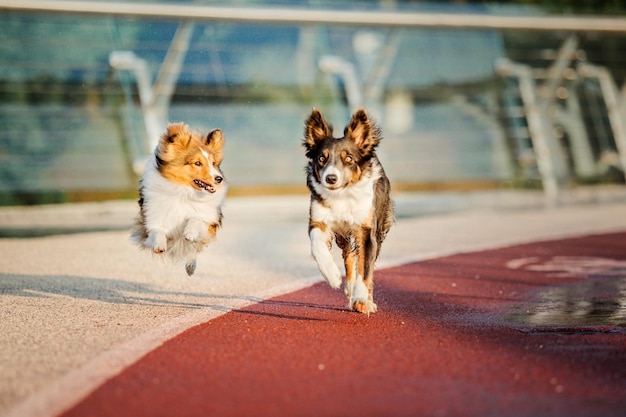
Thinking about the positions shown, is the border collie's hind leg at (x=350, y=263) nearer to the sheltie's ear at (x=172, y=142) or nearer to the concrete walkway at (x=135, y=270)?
the concrete walkway at (x=135, y=270)

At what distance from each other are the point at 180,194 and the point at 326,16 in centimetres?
1727

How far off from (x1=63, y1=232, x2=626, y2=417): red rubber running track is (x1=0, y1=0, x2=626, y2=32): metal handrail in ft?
51.1

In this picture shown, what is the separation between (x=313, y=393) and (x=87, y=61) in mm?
20219

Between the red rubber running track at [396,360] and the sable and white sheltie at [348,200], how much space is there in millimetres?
375

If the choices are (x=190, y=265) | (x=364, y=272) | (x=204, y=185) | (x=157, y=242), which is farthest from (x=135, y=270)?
(x=364, y=272)

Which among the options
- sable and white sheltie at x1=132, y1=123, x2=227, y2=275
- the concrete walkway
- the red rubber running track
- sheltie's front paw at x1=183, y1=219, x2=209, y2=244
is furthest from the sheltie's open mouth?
the red rubber running track

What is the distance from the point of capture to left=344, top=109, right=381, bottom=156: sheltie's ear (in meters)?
8.55

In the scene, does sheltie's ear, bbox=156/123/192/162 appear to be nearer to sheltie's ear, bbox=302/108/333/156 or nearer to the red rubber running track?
sheltie's ear, bbox=302/108/333/156

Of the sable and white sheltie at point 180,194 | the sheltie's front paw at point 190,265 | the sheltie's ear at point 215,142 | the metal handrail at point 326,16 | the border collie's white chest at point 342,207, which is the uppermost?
the metal handrail at point 326,16

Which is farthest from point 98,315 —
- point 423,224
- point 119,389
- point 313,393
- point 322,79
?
point 322,79

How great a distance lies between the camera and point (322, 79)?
2647cm

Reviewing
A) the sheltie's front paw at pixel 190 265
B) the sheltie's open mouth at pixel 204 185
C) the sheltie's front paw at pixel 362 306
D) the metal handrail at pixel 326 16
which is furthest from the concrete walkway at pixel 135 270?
the metal handrail at pixel 326 16

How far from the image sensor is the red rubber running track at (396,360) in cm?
518

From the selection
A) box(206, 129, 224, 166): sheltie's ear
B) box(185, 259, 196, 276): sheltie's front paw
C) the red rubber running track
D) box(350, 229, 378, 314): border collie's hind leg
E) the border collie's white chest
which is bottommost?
the red rubber running track
